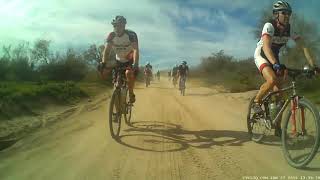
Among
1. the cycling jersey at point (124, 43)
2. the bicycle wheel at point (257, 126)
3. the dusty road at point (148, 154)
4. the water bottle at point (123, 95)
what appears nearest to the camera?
the dusty road at point (148, 154)

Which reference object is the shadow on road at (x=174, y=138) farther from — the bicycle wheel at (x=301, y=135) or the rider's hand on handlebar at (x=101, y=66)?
the bicycle wheel at (x=301, y=135)

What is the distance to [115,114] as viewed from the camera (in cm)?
841

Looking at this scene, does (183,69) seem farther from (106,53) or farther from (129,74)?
(129,74)

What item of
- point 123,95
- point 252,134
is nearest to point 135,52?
point 123,95

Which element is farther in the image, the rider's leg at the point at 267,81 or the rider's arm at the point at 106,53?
the rider's arm at the point at 106,53

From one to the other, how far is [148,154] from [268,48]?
2593 mm

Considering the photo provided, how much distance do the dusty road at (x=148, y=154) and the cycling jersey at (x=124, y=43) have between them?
5.24ft

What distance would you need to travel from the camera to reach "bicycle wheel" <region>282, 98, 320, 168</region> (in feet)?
18.6

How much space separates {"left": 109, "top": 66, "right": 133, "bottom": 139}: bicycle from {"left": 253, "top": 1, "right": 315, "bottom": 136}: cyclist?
2.81m

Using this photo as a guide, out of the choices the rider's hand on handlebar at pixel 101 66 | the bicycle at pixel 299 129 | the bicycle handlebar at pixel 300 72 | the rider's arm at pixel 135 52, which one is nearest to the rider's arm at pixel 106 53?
the rider's hand on handlebar at pixel 101 66

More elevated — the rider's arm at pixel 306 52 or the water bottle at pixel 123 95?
the rider's arm at pixel 306 52

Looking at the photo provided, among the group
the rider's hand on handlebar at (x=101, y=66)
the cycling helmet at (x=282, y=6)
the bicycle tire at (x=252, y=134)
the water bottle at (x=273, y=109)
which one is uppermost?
the cycling helmet at (x=282, y=6)

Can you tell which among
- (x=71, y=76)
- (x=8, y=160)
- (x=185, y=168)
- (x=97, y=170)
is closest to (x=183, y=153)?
(x=185, y=168)

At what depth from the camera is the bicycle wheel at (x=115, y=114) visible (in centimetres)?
817
